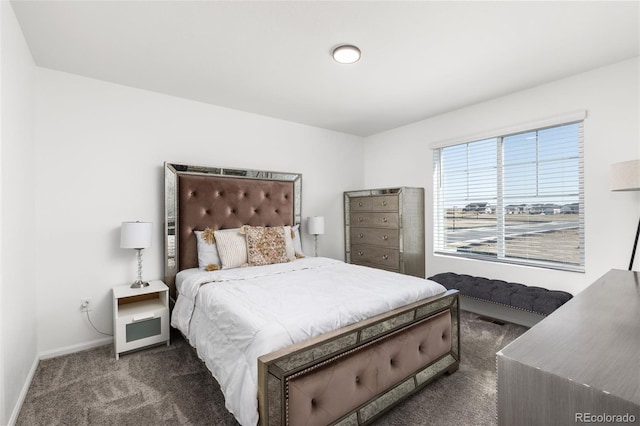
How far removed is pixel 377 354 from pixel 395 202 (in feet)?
7.98

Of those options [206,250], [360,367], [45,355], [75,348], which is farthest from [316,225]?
[45,355]

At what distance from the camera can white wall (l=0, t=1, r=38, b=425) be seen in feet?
5.49

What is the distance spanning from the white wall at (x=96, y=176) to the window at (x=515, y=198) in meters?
2.95

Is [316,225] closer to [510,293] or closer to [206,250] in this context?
[206,250]

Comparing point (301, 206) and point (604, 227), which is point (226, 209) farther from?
point (604, 227)

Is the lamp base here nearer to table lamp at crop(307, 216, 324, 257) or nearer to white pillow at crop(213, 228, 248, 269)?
white pillow at crop(213, 228, 248, 269)

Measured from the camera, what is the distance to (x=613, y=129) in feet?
8.46

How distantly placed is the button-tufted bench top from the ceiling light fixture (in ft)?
8.27

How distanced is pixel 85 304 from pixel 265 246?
168 cm

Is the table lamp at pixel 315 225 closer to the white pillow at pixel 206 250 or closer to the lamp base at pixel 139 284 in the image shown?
the white pillow at pixel 206 250

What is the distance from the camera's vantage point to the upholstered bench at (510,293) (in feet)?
8.48

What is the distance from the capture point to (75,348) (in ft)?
8.57

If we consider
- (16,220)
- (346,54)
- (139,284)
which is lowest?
(139,284)

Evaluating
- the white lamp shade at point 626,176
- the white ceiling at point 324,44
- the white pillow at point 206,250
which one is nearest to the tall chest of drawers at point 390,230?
the white ceiling at point 324,44
